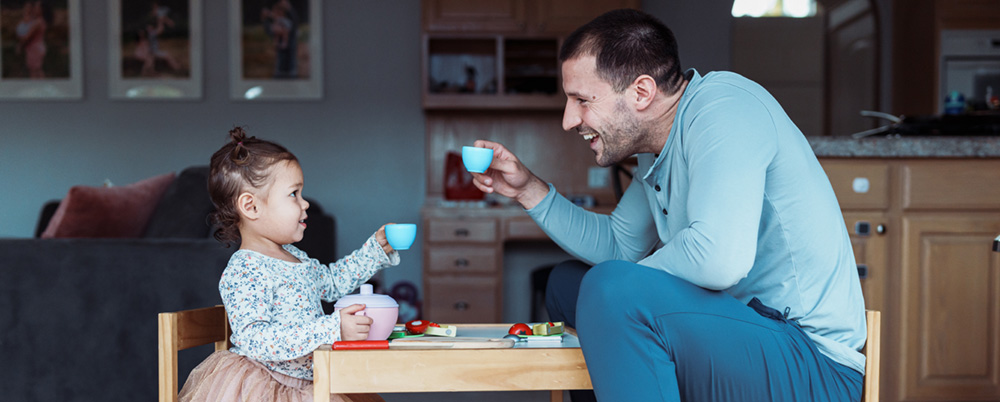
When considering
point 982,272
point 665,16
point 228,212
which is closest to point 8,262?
point 228,212

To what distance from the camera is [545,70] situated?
3.99m

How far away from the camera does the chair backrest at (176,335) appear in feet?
4.10

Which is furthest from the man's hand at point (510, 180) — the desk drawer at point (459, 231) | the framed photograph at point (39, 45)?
the framed photograph at point (39, 45)

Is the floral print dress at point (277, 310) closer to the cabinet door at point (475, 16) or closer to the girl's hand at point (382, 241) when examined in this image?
the girl's hand at point (382, 241)

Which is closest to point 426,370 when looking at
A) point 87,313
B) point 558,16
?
point 87,313

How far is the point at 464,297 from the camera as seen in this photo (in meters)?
3.70

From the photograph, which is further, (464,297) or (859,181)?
(464,297)

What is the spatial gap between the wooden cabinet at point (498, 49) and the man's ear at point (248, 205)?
2.49 metres

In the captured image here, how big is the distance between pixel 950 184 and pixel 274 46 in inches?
129

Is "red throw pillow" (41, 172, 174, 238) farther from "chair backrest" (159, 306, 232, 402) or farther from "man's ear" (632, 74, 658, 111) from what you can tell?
"man's ear" (632, 74, 658, 111)

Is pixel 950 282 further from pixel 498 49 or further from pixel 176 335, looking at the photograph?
pixel 498 49

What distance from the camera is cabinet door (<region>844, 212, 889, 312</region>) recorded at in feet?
7.64

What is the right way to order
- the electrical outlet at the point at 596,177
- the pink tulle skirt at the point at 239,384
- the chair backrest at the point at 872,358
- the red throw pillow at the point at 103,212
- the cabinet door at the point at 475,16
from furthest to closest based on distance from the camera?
the electrical outlet at the point at 596,177 → the cabinet door at the point at 475,16 → the red throw pillow at the point at 103,212 → the pink tulle skirt at the point at 239,384 → the chair backrest at the point at 872,358

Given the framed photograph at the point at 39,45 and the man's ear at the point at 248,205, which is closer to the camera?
the man's ear at the point at 248,205
